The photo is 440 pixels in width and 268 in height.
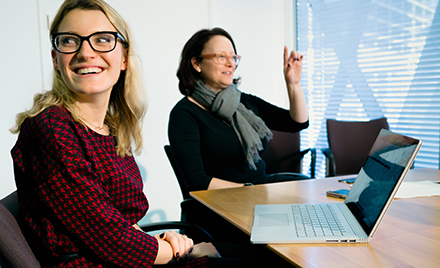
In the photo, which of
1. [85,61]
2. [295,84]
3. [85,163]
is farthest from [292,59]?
[85,163]

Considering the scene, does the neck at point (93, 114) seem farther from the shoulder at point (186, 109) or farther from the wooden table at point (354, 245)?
the shoulder at point (186, 109)

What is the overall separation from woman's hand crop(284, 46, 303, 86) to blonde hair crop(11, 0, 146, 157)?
3.43ft

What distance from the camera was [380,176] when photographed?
984mm

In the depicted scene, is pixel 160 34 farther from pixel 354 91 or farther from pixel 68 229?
pixel 68 229

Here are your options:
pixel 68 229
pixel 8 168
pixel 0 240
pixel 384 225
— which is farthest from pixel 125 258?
pixel 8 168

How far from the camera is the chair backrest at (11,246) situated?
739 mm

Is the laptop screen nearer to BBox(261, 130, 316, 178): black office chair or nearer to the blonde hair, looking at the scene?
the blonde hair

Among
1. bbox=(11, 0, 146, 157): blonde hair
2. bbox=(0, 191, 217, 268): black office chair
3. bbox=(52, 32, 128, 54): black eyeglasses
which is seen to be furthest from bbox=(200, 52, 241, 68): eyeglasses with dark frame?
bbox=(0, 191, 217, 268): black office chair

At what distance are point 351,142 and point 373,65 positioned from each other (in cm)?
81

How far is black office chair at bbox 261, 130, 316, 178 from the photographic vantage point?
9.50ft

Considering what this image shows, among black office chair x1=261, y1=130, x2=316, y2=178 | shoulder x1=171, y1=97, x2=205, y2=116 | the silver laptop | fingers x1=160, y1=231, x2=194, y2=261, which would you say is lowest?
black office chair x1=261, y1=130, x2=316, y2=178

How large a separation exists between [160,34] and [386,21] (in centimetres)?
207

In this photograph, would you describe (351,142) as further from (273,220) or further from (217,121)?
(273,220)

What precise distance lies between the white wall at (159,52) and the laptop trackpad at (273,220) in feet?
6.56
